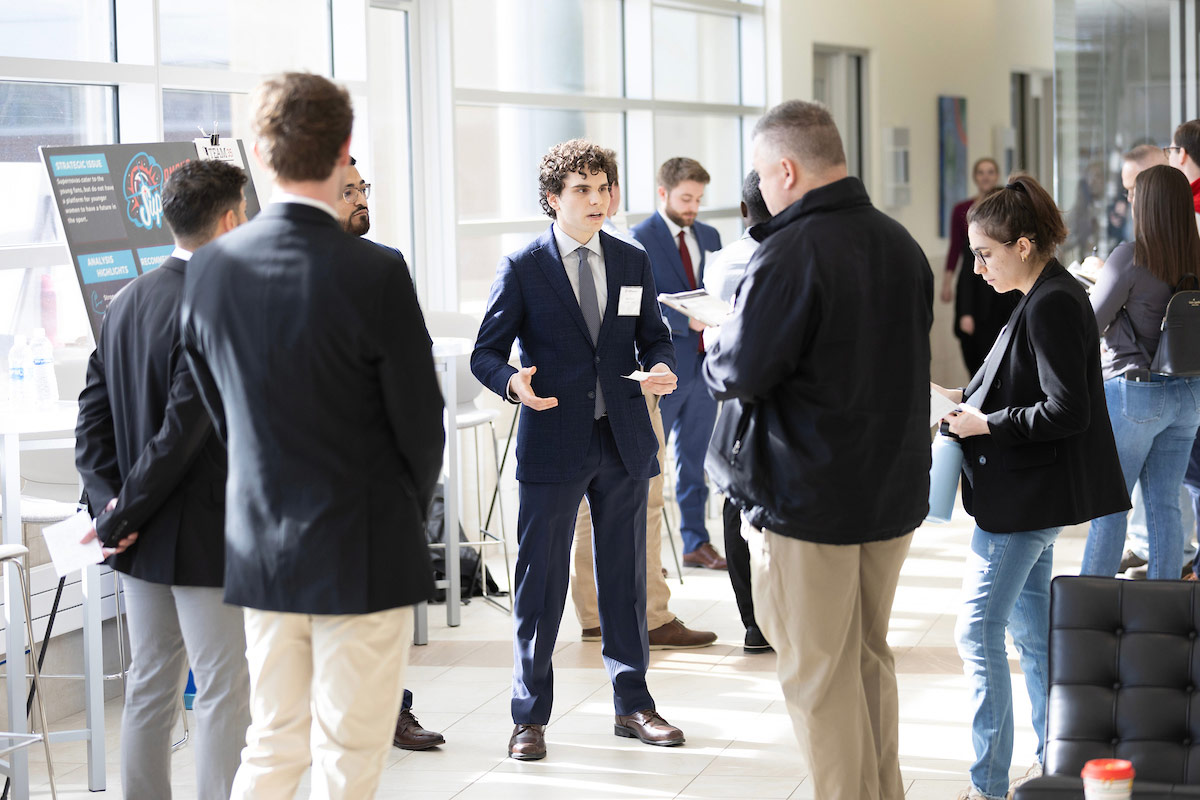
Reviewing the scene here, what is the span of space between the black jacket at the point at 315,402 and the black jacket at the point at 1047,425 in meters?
1.46

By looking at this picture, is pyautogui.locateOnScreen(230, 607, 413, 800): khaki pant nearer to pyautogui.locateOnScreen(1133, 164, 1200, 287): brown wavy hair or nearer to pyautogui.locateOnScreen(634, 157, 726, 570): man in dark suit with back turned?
pyautogui.locateOnScreen(1133, 164, 1200, 287): brown wavy hair

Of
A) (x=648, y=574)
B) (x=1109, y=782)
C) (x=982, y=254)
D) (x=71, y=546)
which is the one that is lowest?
(x=648, y=574)

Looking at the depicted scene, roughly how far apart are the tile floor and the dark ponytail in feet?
4.78

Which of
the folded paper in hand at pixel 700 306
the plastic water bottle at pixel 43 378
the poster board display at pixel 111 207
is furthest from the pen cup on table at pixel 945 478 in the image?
the plastic water bottle at pixel 43 378

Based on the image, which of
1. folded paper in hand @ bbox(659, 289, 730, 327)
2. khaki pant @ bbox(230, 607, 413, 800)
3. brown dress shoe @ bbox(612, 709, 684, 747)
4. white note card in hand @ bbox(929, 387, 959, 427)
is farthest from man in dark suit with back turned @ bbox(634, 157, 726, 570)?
khaki pant @ bbox(230, 607, 413, 800)

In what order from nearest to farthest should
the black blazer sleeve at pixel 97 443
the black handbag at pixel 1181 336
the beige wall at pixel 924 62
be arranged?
the black blazer sleeve at pixel 97 443
the black handbag at pixel 1181 336
the beige wall at pixel 924 62

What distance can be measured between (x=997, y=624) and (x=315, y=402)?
69.8 inches

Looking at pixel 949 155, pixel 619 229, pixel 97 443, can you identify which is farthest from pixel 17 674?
pixel 949 155

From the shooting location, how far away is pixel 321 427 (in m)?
2.30

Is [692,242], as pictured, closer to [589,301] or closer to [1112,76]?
[589,301]

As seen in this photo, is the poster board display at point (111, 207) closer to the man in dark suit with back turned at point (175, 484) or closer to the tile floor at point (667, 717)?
the man in dark suit with back turned at point (175, 484)

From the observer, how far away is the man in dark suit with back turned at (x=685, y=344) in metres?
6.47

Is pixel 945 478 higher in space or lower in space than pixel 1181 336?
lower

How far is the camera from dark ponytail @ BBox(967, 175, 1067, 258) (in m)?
3.22
